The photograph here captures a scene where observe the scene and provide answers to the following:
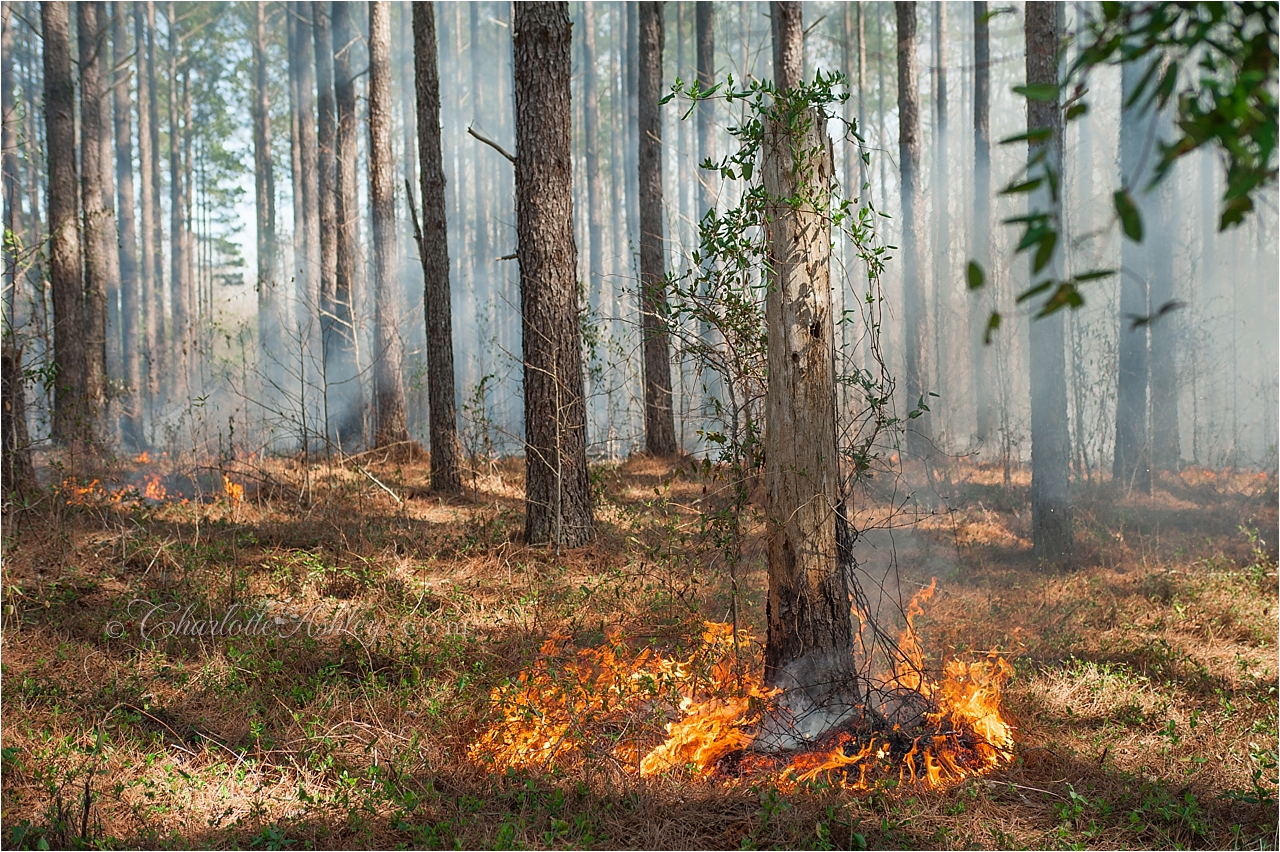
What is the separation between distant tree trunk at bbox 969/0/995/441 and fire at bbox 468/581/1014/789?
10190mm

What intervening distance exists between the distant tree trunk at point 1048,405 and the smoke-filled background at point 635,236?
2759 millimetres

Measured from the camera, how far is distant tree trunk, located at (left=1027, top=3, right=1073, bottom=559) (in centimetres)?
695

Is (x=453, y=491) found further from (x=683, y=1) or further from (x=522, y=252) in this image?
(x=683, y=1)

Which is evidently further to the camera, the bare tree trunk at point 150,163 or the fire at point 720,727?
the bare tree trunk at point 150,163

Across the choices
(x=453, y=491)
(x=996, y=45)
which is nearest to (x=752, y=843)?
(x=453, y=491)

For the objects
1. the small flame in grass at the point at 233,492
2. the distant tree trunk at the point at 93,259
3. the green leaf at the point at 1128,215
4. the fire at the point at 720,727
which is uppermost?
the distant tree trunk at the point at 93,259

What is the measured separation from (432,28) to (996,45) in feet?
68.8

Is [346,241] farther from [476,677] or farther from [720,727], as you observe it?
[720,727]

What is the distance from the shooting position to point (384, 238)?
38.2ft

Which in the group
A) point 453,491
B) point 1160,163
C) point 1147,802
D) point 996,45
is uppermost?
point 996,45

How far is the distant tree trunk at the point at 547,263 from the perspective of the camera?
20.4ft

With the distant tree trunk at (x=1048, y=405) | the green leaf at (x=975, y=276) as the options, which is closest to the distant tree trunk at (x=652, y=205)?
the distant tree trunk at (x=1048, y=405)

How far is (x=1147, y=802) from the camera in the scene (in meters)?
3.32

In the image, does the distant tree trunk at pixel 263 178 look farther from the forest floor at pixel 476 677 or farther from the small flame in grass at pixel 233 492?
the forest floor at pixel 476 677
